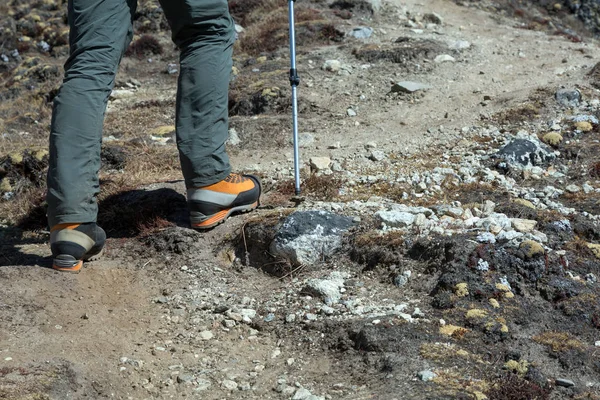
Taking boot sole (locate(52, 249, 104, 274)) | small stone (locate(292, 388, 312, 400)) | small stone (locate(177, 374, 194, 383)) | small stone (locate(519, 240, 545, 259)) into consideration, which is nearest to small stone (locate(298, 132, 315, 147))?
boot sole (locate(52, 249, 104, 274))

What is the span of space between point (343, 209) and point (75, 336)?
2.35m

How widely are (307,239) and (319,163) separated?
1.97 m

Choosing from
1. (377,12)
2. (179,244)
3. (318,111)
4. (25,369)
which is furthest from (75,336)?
(377,12)

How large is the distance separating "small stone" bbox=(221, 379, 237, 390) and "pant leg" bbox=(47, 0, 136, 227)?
172 cm

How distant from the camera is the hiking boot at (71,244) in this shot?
5.06 m

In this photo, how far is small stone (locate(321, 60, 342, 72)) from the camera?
10609 mm

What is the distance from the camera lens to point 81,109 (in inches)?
198

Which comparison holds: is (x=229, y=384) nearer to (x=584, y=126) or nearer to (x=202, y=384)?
(x=202, y=384)

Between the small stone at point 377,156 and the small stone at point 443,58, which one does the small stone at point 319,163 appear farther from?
the small stone at point 443,58

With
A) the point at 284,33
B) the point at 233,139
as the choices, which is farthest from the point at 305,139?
the point at 284,33

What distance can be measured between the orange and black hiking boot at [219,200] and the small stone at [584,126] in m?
3.97

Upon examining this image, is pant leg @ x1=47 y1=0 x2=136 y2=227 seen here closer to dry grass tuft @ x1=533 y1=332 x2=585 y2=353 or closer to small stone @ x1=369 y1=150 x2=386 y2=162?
dry grass tuft @ x1=533 y1=332 x2=585 y2=353

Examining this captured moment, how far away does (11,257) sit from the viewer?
5816 millimetres

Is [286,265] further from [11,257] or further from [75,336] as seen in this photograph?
[11,257]
